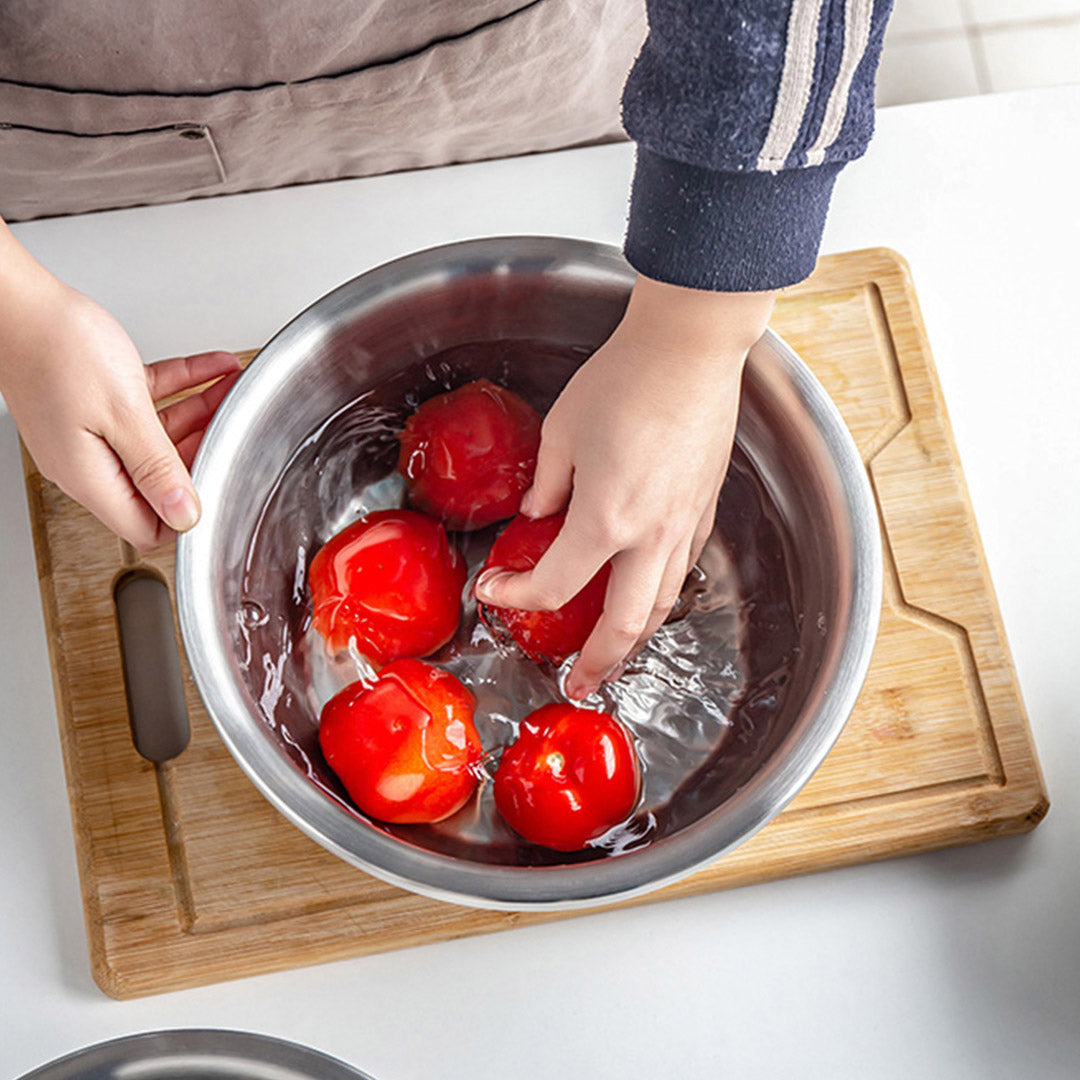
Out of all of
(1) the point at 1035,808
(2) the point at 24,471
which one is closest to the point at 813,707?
(1) the point at 1035,808

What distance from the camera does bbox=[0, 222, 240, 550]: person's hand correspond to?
0.57 metres

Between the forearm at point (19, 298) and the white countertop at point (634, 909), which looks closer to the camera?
the forearm at point (19, 298)

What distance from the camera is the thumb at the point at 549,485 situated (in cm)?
59

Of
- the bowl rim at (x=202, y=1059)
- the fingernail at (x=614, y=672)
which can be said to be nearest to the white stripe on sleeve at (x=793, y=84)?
the fingernail at (x=614, y=672)

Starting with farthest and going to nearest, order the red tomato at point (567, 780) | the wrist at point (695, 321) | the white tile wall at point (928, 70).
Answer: the white tile wall at point (928, 70) < the red tomato at point (567, 780) < the wrist at point (695, 321)

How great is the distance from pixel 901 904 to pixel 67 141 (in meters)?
0.70

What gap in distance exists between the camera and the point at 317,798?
55 centimetres

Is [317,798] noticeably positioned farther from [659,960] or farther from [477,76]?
[477,76]

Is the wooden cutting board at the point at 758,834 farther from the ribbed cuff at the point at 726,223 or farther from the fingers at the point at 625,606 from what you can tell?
the ribbed cuff at the point at 726,223

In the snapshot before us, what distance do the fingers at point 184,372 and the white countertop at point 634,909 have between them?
0.26 ft

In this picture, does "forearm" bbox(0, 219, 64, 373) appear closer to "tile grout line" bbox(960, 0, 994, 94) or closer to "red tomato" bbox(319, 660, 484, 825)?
"red tomato" bbox(319, 660, 484, 825)

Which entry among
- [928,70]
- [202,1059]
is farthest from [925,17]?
[202,1059]

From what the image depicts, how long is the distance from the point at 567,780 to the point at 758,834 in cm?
14

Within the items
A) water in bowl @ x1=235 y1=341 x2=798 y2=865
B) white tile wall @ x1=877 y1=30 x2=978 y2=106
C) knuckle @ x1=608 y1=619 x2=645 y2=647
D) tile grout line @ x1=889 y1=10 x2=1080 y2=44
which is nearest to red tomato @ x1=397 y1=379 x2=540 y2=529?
water in bowl @ x1=235 y1=341 x2=798 y2=865
